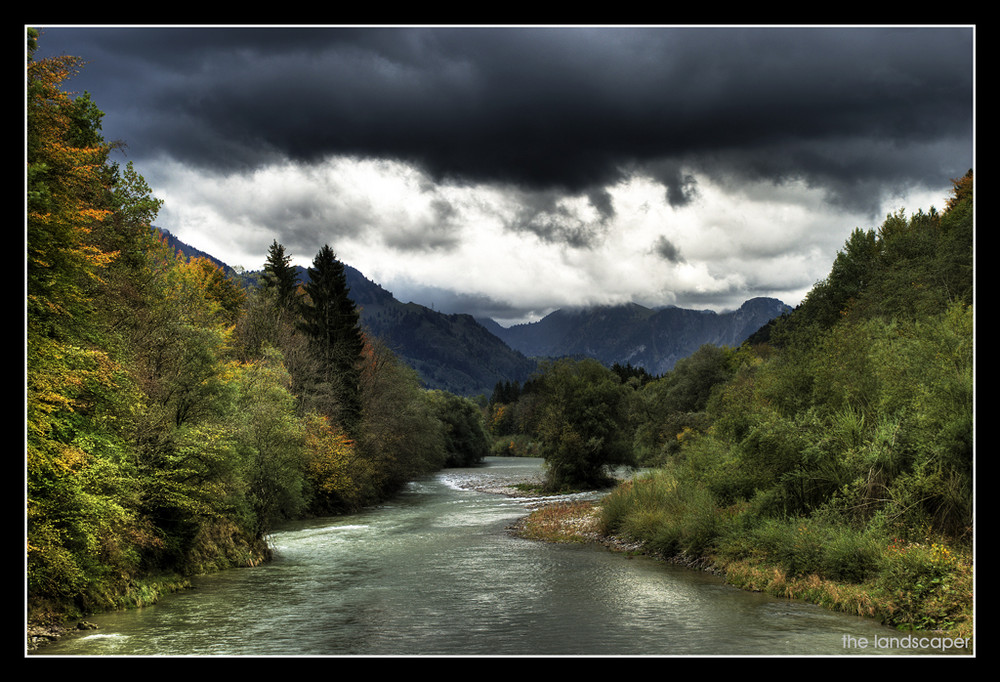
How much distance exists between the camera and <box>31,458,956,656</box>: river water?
47.3ft

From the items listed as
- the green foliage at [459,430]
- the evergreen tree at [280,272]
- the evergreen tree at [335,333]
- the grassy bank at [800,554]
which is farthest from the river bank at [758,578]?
the green foliage at [459,430]

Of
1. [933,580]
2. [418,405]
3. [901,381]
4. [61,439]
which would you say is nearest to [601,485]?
[418,405]

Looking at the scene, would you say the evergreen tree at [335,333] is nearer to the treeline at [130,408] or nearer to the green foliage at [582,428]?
the treeline at [130,408]

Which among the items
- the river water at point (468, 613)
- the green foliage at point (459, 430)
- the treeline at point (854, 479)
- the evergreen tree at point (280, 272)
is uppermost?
the evergreen tree at point (280, 272)

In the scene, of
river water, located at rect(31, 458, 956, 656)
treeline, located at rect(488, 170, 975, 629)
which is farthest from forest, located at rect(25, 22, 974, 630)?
river water, located at rect(31, 458, 956, 656)

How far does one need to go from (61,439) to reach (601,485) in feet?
166

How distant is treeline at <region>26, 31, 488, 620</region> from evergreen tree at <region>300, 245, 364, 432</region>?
7.88 ft

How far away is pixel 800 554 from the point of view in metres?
20.0

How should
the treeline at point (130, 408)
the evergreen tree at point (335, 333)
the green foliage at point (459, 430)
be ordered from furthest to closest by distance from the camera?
the green foliage at point (459, 430)
the evergreen tree at point (335, 333)
the treeline at point (130, 408)

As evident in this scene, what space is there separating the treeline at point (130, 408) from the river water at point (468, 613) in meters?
1.83

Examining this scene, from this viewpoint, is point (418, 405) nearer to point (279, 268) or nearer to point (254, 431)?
point (279, 268)

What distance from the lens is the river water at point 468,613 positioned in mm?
14422

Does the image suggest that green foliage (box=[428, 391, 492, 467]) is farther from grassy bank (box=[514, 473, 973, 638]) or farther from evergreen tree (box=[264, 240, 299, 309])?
grassy bank (box=[514, 473, 973, 638])

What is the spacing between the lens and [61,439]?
1650cm
